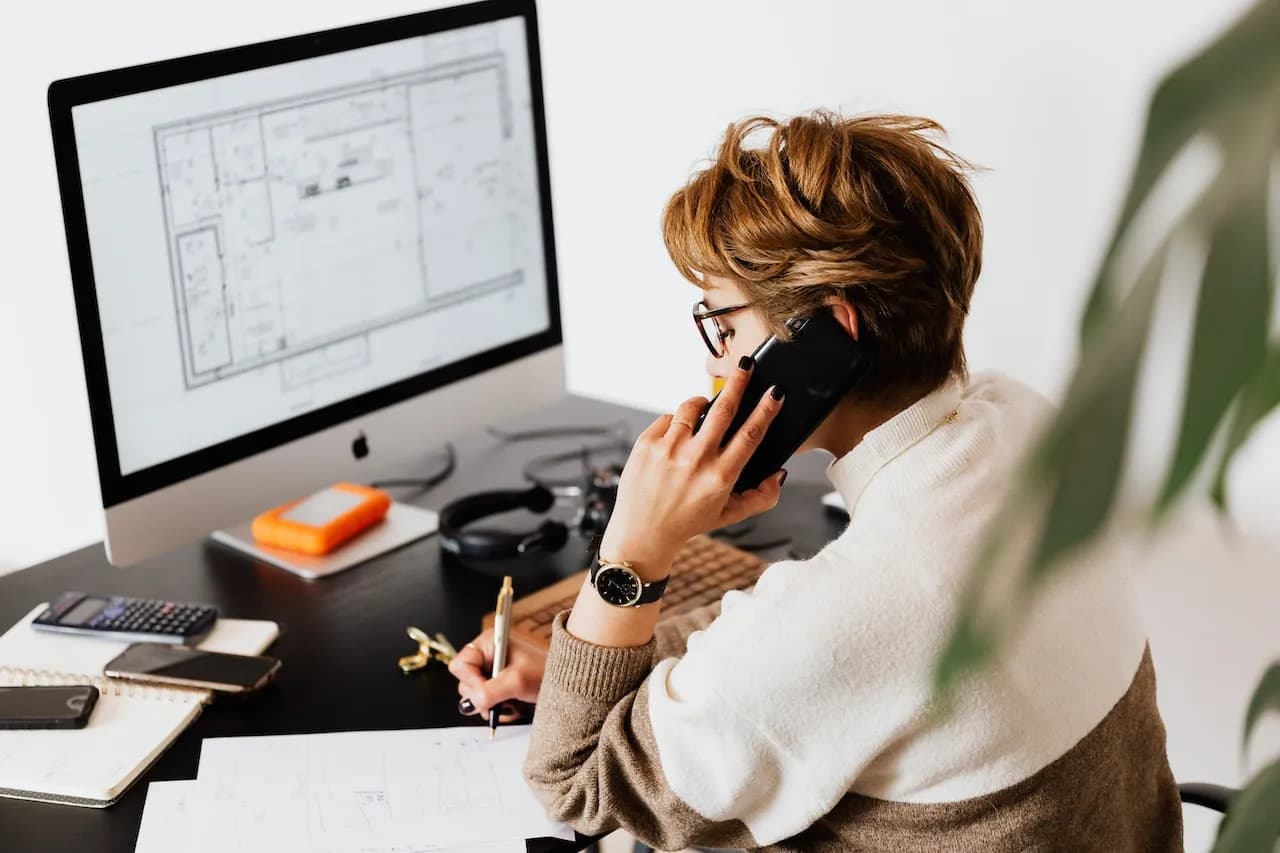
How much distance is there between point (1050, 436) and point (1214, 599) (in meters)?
1.91

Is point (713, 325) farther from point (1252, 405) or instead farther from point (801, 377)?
point (1252, 405)

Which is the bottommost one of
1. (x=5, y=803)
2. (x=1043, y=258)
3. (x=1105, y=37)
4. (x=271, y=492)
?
(x=5, y=803)

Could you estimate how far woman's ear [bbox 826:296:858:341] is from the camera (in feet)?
3.56

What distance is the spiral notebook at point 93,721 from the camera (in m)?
1.11

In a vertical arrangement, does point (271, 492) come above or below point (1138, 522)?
below

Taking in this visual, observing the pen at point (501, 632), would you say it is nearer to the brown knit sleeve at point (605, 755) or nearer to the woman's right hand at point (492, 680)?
the woman's right hand at point (492, 680)

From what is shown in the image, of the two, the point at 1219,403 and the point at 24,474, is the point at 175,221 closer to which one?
the point at 1219,403

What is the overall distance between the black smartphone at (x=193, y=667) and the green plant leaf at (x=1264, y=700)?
1044 mm

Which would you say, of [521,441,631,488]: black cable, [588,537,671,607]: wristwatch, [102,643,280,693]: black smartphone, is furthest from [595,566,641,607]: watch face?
[521,441,631,488]: black cable

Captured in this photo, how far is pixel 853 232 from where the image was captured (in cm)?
106

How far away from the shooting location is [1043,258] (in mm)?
1940

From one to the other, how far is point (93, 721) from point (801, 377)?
0.69m

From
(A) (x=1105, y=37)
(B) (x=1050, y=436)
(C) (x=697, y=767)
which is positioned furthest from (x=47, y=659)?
(A) (x=1105, y=37)

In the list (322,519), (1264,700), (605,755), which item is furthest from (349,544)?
(1264,700)
